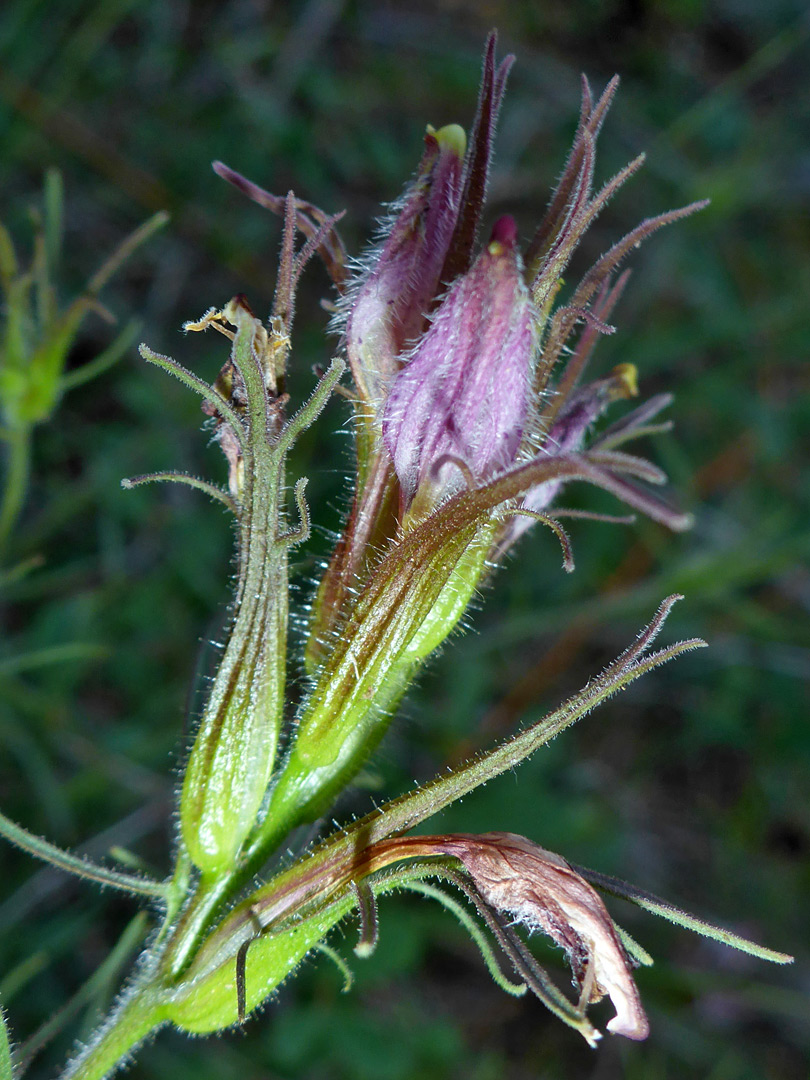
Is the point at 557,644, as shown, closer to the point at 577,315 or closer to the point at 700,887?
the point at 700,887

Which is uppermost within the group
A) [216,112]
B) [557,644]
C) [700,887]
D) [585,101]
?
[216,112]

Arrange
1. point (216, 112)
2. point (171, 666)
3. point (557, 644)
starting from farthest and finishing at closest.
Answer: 1. point (216, 112)
2. point (557, 644)
3. point (171, 666)

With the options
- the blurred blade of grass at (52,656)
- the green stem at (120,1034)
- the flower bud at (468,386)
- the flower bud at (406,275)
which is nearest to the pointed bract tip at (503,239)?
the flower bud at (468,386)

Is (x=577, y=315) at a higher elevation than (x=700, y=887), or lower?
higher

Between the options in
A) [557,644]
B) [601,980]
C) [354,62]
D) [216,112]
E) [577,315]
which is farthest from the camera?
[354,62]

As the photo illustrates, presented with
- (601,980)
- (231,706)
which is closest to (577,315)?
(231,706)

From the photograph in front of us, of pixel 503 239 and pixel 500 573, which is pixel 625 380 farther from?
pixel 500 573

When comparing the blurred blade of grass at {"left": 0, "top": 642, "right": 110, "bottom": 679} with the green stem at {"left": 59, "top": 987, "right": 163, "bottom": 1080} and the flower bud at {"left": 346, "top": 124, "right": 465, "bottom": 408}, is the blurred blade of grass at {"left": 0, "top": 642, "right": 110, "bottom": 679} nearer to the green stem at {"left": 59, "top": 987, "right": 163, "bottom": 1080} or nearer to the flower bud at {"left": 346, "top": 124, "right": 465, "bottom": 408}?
the green stem at {"left": 59, "top": 987, "right": 163, "bottom": 1080}
